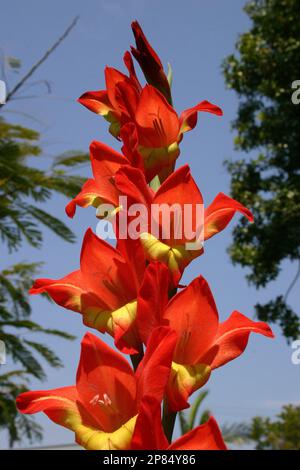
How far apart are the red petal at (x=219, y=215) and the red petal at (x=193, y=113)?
0.68 ft

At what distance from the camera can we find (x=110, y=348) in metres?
0.78

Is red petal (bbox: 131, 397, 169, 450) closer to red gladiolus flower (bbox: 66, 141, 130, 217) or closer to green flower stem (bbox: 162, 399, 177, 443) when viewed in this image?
green flower stem (bbox: 162, 399, 177, 443)

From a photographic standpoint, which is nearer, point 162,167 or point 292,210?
point 162,167

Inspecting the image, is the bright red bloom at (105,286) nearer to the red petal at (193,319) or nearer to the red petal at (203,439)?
the red petal at (193,319)

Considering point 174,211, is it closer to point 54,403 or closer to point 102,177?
point 102,177

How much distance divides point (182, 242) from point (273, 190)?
1072 centimetres

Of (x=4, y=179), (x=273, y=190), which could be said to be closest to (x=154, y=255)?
(x=4, y=179)

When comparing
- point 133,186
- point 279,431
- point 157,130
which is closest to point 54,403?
point 133,186

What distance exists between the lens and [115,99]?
1073mm

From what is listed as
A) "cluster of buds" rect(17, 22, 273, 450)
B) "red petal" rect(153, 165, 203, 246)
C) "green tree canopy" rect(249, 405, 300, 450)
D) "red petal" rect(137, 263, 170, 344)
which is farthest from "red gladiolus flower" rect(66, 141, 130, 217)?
"green tree canopy" rect(249, 405, 300, 450)

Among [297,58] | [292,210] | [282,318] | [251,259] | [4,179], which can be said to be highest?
[297,58]

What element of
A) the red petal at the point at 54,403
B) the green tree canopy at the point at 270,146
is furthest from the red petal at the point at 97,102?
the green tree canopy at the point at 270,146

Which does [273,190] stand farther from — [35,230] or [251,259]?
[35,230]

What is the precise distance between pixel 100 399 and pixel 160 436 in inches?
5.2
